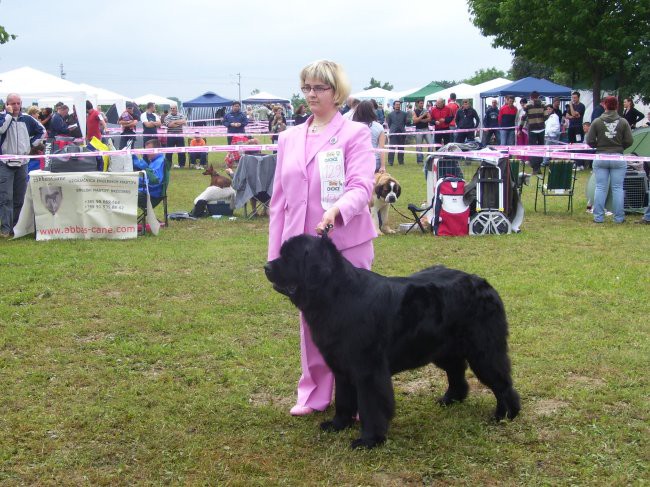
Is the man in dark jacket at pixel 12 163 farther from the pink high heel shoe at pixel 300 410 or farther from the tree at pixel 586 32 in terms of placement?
the tree at pixel 586 32

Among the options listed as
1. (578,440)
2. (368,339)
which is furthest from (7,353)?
(578,440)

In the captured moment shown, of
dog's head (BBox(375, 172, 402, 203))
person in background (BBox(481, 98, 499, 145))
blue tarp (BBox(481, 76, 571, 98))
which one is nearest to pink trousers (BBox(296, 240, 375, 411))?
dog's head (BBox(375, 172, 402, 203))

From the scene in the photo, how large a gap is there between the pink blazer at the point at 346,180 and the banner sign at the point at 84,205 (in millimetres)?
6717

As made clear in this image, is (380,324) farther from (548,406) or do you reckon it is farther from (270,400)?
(548,406)

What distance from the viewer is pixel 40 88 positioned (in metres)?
23.4

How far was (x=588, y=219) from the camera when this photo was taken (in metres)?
11.6

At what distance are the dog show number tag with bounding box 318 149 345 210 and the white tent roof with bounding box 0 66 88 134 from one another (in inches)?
766

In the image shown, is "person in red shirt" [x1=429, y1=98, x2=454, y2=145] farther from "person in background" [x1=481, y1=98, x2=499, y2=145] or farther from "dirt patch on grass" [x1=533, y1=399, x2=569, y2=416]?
"dirt patch on grass" [x1=533, y1=399, x2=569, y2=416]

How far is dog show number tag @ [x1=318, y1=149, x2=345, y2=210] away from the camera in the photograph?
3.74 metres

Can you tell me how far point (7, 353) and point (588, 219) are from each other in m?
9.35

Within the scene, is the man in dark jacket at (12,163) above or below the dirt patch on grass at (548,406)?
above

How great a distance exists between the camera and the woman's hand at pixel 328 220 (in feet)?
11.6

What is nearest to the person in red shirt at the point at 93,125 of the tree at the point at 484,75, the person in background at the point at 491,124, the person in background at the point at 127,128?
the person in background at the point at 127,128

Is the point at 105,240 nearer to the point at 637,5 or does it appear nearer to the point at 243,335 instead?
the point at 243,335
